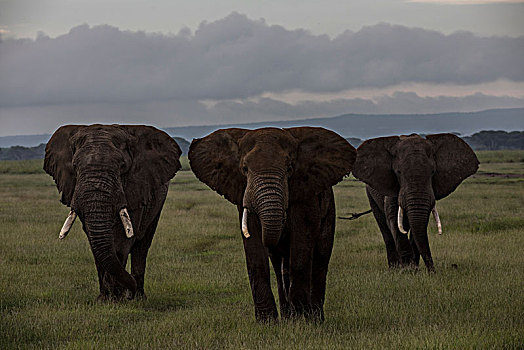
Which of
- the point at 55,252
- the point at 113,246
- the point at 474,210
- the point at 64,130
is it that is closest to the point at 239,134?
the point at 113,246

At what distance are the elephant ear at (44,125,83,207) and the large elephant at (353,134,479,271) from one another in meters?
5.91

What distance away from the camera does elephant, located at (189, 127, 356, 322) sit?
761 cm

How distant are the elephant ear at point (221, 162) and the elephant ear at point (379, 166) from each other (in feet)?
19.3

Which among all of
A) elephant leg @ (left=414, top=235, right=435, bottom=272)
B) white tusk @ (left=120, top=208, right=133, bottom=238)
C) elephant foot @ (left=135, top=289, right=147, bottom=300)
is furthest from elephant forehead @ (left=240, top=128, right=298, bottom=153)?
elephant leg @ (left=414, top=235, right=435, bottom=272)

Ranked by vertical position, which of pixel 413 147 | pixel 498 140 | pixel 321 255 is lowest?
pixel 321 255

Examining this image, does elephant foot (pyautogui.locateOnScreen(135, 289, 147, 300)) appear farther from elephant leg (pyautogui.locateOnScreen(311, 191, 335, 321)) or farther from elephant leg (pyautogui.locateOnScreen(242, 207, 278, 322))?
elephant leg (pyautogui.locateOnScreen(242, 207, 278, 322))

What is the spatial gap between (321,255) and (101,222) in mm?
2975

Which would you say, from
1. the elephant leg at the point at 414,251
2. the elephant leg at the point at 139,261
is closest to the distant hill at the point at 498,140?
the elephant leg at the point at 414,251

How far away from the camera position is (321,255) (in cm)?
895

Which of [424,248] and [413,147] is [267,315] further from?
[413,147]

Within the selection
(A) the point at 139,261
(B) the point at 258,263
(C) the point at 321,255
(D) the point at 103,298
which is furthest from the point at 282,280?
(A) the point at 139,261

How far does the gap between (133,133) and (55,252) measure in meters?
6.36

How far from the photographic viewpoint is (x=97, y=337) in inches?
325

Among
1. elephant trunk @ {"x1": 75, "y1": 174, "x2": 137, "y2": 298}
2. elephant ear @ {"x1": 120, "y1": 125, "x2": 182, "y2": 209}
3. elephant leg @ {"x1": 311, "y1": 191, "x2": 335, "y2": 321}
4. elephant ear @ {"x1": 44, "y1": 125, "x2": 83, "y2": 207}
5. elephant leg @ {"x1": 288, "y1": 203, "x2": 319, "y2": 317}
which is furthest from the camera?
elephant ear @ {"x1": 120, "y1": 125, "x2": 182, "y2": 209}
